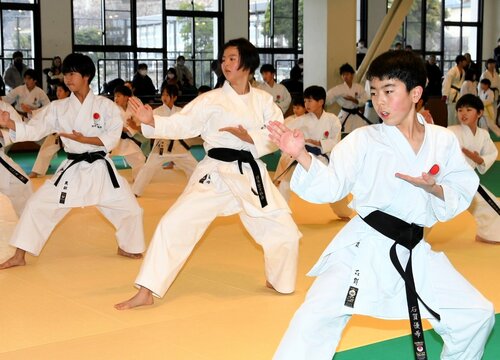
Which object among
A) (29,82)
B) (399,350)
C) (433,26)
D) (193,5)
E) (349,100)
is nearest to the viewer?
(399,350)

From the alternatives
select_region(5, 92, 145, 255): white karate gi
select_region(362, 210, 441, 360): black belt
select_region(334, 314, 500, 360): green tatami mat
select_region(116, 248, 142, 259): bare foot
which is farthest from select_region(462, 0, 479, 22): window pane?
select_region(362, 210, 441, 360): black belt

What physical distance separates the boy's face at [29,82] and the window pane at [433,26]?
1328cm

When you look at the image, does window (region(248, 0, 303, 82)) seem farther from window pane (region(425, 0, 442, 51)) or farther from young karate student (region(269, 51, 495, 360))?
young karate student (region(269, 51, 495, 360))

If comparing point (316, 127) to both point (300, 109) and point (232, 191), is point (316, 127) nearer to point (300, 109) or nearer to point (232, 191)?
point (300, 109)

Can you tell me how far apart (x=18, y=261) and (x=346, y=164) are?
3.46m

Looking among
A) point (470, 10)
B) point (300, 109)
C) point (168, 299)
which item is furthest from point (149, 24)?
point (168, 299)

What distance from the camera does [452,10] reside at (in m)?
Answer: 24.3

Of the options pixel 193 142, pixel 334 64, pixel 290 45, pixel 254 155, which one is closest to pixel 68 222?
pixel 254 155

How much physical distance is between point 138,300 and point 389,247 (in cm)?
204

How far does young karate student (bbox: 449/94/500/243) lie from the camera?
260 inches

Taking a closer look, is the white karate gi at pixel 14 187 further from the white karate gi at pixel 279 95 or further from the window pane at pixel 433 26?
the window pane at pixel 433 26

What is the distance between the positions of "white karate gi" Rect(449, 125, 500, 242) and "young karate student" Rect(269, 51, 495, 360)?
140 inches

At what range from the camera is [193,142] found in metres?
15.1

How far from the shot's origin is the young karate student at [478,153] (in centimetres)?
661
